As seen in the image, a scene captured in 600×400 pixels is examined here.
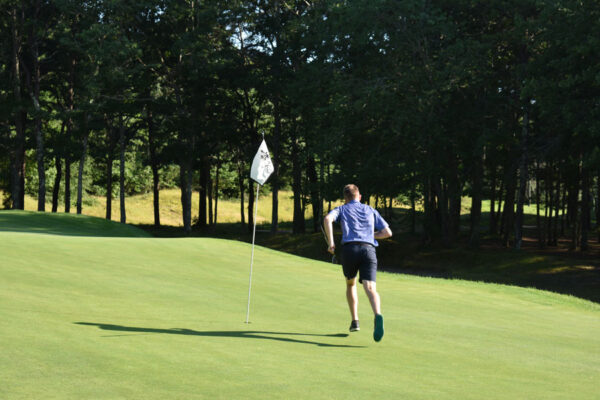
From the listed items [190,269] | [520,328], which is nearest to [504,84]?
[190,269]

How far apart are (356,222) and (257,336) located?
2.10 metres

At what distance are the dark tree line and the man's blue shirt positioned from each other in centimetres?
1728

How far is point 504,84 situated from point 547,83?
8390mm

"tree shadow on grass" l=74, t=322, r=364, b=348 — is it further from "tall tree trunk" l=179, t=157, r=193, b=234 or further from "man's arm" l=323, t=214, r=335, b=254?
"tall tree trunk" l=179, t=157, r=193, b=234

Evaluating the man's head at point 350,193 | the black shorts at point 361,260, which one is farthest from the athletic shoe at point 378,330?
the man's head at point 350,193

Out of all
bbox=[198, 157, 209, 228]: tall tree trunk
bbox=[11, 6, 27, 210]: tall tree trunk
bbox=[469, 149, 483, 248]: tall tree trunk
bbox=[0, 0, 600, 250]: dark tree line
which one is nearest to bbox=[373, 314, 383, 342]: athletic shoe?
bbox=[0, 0, 600, 250]: dark tree line

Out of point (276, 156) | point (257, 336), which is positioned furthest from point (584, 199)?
point (257, 336)

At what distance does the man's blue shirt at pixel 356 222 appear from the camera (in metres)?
9.35

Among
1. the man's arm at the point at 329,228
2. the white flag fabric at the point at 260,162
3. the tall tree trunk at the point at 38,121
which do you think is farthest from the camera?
the tall tree trunk at the point at 38,121

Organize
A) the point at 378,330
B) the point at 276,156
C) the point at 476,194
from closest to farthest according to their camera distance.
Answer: the point at 378,330
the point at 476,194
the point at 276,156

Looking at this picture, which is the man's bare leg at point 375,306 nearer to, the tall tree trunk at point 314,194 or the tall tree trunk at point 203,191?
the tall tree trunk at point 314,194

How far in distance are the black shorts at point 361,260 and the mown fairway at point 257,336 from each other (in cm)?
91

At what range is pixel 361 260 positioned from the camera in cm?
931

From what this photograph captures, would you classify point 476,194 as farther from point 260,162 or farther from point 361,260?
point 361,260
